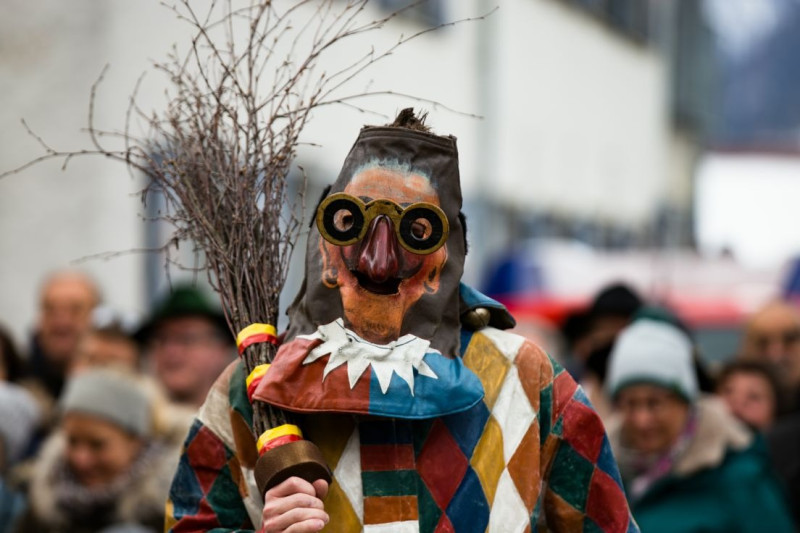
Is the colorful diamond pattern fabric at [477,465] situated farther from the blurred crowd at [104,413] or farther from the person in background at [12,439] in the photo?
the person in background at [12,439]

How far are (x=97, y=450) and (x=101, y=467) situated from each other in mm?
66

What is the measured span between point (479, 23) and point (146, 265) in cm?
598

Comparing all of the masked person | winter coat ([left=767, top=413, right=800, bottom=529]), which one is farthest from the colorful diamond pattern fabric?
winter coat ([left=767, top=413, right=800, bottom=529])

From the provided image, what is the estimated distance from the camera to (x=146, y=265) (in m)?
12.4

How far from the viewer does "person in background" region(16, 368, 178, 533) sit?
6.64 meters

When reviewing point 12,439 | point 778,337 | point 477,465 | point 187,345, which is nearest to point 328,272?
point 477,465

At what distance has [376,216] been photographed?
3949 millimetres

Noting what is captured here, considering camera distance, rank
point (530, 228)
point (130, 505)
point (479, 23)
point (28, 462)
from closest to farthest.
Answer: point (130, 505)
point (28, 462)
point (479, 23)
point (530, 228)

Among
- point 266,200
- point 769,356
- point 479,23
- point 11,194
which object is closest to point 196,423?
point 266,200

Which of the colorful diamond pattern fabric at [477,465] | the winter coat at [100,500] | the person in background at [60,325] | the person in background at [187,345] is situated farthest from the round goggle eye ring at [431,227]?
the person in background at [60,325]

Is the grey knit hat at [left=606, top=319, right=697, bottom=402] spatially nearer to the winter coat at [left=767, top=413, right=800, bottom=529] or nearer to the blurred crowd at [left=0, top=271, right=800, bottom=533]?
the blurred crowd at [left=0, top=271, right=800, bottom=533]

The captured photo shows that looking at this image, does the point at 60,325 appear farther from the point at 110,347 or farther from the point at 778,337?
the point at 778,337

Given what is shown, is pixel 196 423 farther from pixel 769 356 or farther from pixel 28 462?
pixel 769 356

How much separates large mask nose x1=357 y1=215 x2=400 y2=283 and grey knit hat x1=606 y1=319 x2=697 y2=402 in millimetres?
3039
